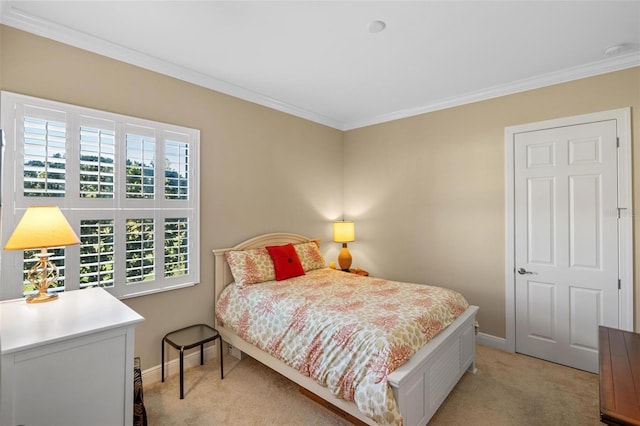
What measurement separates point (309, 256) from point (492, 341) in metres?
2.18

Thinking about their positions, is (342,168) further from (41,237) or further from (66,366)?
(66,366)

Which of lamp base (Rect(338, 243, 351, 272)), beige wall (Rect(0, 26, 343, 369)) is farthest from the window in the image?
lamp base (Rect(338, 243, 351, 272))

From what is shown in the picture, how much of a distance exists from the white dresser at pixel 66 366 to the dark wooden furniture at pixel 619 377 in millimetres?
2150

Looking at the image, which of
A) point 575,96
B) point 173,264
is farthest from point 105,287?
point 575,96

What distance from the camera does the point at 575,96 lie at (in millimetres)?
2881

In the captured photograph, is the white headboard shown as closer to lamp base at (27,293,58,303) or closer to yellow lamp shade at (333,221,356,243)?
yellow lamp shade at (333,221,356,243)

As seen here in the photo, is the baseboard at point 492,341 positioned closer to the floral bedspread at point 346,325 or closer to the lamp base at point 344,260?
the floral bedspread at point 346,325

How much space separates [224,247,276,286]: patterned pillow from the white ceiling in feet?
5.57

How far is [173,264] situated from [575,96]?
13.1ft

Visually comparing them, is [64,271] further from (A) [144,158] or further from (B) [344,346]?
(B) [344,346]

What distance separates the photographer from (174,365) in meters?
2.79

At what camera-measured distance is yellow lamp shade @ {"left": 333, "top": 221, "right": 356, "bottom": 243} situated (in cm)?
425

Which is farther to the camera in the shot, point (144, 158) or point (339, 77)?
point (339, 77)

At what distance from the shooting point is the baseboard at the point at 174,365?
8.63 ft
